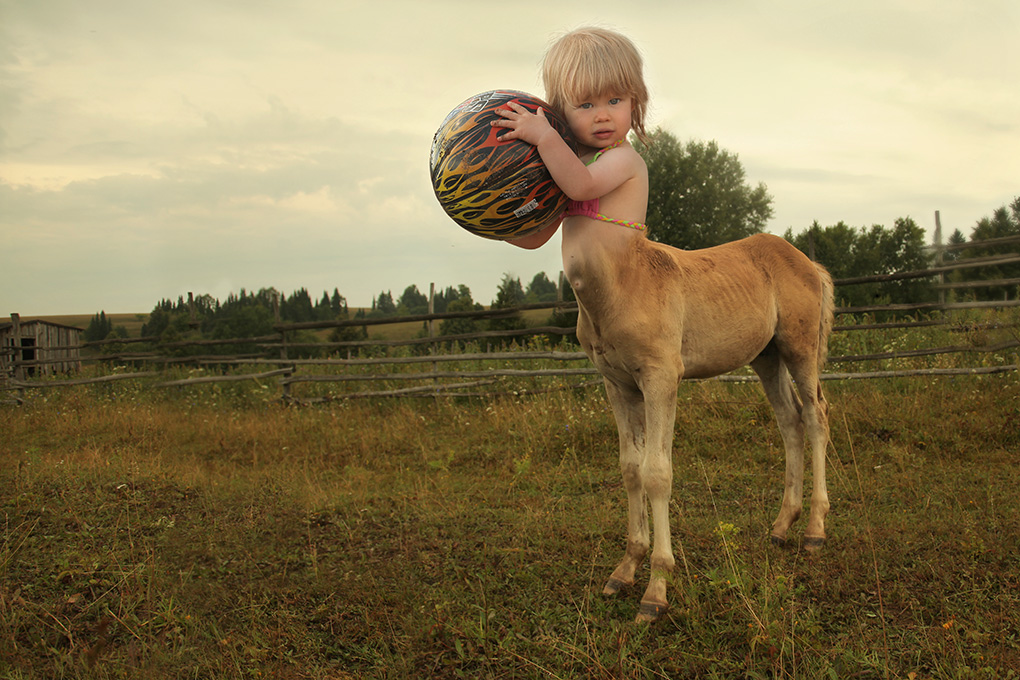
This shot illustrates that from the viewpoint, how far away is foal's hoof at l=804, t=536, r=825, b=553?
3662 millimetres

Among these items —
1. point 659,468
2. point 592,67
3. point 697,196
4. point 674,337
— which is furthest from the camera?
point 697,196

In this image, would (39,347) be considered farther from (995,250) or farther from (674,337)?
(995,250)

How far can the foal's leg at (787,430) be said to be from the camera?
12.4 ft

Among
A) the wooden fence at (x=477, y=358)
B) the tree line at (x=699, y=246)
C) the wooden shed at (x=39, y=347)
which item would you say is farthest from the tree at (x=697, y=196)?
the wooden shed at (x=39, y=347)

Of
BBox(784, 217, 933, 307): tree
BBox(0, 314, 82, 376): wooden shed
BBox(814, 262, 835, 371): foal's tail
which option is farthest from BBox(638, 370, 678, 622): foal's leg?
BBox(784, 217, 933, 307): tree

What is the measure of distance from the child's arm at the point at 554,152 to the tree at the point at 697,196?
2533 cm

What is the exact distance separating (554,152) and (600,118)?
1.13 feet

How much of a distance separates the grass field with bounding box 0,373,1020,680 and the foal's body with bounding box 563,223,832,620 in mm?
361

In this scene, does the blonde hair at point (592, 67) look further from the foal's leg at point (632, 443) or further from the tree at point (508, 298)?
the tree at point (508, 298)

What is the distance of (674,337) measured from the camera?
9.57 feet

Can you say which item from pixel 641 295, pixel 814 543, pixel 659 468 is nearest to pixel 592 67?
pixel 641 295

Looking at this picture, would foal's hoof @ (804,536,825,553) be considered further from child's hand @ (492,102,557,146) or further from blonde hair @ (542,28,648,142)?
child's hand @ (492,102,557,146)

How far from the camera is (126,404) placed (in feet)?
33.4

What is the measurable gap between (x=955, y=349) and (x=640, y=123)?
6910 mm
